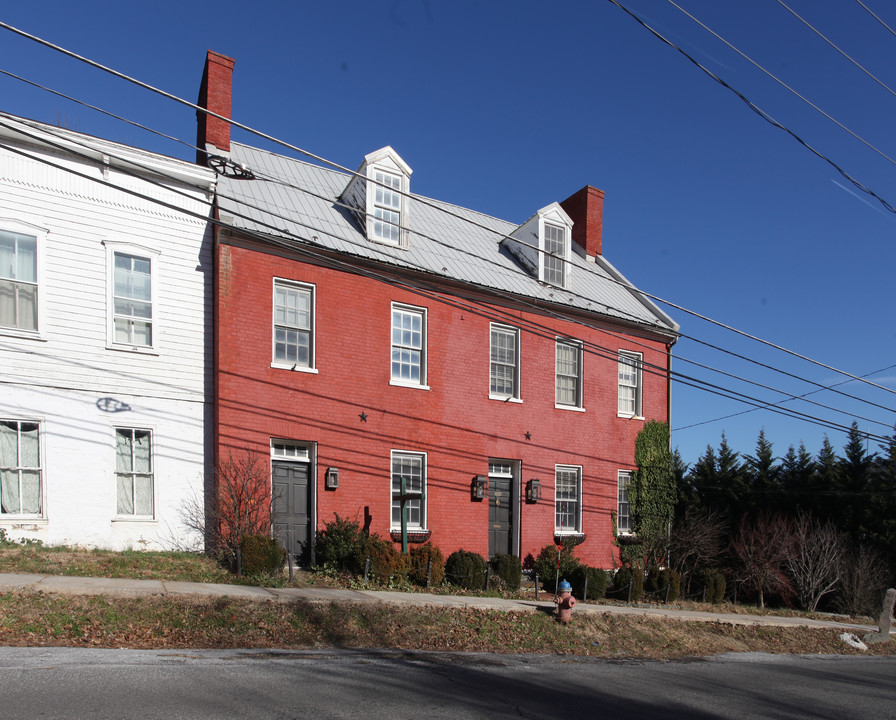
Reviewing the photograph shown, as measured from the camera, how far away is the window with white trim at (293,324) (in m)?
16.9

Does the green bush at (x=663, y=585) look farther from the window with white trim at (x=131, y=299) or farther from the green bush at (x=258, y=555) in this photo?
the window with white trim at (x=131, y=299)

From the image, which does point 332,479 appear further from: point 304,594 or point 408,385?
point 304,594

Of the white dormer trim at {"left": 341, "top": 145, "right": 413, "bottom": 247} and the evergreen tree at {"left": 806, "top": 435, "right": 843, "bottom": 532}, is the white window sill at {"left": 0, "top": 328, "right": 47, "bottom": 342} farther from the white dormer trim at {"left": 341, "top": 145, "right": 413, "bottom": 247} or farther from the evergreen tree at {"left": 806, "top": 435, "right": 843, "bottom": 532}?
the evergreen tree at {"left": 806, "top": 435, "right": 843, "bottom": 532}

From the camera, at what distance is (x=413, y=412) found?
18.6 metres

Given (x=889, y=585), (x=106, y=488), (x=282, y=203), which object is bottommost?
(x=889, y=585)

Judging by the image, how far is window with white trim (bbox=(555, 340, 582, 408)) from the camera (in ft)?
70.3

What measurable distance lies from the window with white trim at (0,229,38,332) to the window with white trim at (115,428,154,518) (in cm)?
269

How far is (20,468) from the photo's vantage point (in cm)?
1404

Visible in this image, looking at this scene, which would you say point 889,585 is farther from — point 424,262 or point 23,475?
point 23,475

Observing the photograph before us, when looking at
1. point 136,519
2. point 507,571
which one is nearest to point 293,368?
point 136,519

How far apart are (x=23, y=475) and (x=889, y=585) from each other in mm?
22032

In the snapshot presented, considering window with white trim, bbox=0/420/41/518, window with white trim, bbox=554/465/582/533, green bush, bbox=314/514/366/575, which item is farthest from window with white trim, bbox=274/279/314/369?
window with white trim, bbox=554/465/582/533

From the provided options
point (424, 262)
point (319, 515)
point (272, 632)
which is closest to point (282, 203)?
point (424, 262)

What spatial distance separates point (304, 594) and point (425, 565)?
4220mm
